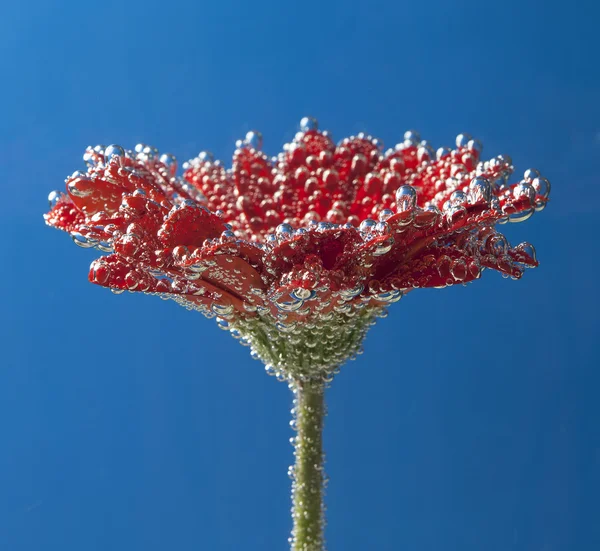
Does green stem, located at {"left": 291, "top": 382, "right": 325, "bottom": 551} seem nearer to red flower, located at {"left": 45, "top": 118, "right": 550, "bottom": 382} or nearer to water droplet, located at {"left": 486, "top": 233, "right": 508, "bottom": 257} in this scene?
red flower, located at {"left": 45, "top": 118, "right": 550, "bottom": 382}

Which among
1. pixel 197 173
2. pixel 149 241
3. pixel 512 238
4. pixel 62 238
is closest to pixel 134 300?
pixel 62 238

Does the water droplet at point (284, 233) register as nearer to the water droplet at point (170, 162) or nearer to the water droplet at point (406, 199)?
the water droplet at point (406, 199)

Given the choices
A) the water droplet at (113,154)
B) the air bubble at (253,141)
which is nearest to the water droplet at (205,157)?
the air bubble at (253,141)

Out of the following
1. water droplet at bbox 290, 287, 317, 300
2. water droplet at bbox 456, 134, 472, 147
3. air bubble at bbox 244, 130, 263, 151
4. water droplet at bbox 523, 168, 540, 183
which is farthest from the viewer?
air bubble at bbox 244, 130, 263, 151

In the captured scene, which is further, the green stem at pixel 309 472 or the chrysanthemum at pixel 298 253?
the green stem at pixel 309 472

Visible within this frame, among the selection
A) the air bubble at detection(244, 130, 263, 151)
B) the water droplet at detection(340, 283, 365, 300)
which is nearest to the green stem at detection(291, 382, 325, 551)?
the water droplet at detection(340, 283, 365, 300)

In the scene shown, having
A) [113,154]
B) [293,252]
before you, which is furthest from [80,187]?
[293,252]

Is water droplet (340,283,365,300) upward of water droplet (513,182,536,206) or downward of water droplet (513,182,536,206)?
downward

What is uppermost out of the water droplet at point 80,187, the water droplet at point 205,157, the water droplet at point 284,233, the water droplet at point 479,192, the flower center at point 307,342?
the water droplet at point 205,157

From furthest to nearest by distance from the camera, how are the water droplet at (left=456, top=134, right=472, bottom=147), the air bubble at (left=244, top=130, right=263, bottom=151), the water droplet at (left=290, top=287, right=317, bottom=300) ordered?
the air bubble at (left=244, top=130, right=263, bottom=151), the water droplet at (left=456, top=134, right=472, bottom=147), the water droplet at (left=290, top=287, right=317, bottom=300)
